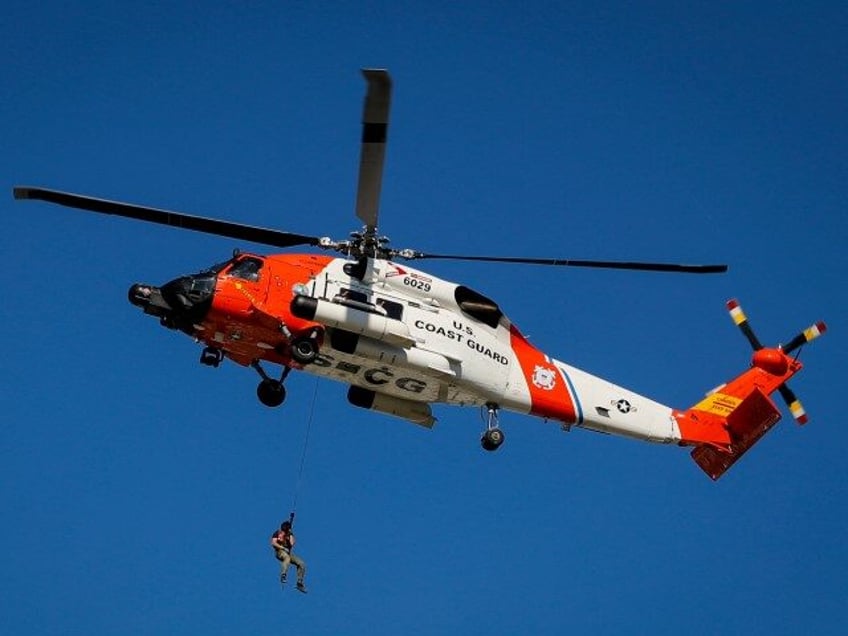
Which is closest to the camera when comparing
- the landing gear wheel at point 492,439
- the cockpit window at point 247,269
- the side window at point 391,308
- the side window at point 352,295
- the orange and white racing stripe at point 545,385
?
the cockpit window at point 247,269

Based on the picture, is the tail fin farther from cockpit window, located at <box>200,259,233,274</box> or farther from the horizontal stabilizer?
cockpit window, located at <box>200,259,233,274</box>

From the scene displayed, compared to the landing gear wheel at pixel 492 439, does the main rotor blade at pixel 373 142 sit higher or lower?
higher

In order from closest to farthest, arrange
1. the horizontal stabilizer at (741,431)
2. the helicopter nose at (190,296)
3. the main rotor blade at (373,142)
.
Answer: the main rotor blade at (373,142)
the helicopter nose at (190,296)
the horizontal stabilizer at (741,431)

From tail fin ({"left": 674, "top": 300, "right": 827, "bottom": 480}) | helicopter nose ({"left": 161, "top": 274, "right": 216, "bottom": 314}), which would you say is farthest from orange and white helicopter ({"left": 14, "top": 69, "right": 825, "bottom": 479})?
tail fin ({"left": 674, "top": 300, "right": 827, "bottom": 480})

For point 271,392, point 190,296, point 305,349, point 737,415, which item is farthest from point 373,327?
point 737,415

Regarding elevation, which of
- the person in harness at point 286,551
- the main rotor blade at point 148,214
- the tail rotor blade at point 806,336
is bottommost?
the person in harness at point 286,551

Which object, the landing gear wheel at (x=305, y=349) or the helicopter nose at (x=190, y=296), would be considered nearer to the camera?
the helicopter nose at (x=190, y=296)

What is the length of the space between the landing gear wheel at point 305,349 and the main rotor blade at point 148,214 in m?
2.00

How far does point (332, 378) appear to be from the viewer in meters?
21.9

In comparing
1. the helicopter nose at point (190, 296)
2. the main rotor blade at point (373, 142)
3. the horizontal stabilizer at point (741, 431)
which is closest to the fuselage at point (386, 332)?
the helicopter nose at point (190, 296)

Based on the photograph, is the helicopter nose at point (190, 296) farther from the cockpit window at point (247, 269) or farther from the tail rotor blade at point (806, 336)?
the tail rotor blade at point (806, 336)

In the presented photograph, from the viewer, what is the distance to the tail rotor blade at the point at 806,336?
25.8 metres

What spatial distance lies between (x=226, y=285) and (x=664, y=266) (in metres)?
7.87

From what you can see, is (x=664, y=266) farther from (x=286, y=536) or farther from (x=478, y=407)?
(x=286, y=536)
